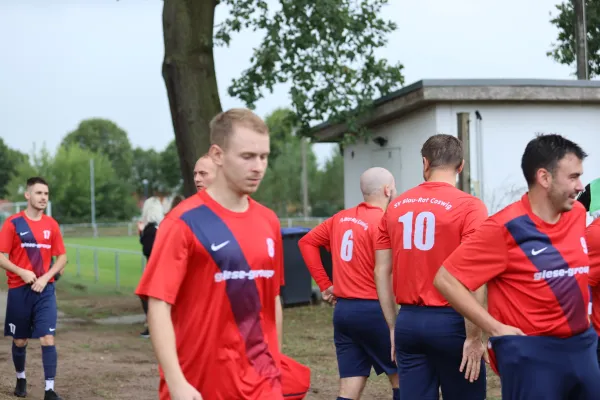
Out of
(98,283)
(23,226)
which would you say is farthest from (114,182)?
(23,226)

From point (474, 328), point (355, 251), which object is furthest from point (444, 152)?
point (355, 251)

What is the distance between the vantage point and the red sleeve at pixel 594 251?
527 cm

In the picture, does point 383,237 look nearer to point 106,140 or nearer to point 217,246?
point 217,246

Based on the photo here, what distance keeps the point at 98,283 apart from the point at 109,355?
12.8 meters

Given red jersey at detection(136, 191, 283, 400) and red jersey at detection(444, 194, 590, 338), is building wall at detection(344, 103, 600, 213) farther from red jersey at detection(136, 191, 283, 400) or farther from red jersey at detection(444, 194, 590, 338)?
red jersey at detection(136, 191, 283, 400)

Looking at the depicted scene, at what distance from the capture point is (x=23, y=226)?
988 cm

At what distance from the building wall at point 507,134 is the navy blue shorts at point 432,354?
11776 millimetres

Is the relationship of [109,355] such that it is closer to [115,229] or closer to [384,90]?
[384,90]

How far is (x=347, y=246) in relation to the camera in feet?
24.0

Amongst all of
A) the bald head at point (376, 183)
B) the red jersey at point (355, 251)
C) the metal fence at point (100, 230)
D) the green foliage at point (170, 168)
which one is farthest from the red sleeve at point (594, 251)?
the green foliage at point (170, 168)

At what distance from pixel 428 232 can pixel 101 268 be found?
89.8ft

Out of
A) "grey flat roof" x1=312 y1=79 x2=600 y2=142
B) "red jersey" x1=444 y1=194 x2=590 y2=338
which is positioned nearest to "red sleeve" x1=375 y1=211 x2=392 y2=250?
"red jersey" x1=444 y1=194 x2=590 y2=338

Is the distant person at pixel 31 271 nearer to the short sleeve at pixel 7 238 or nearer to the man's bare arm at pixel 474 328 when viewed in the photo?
the short sleeve at pixel 7 238

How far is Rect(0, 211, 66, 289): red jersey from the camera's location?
982 centimetres
